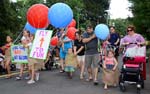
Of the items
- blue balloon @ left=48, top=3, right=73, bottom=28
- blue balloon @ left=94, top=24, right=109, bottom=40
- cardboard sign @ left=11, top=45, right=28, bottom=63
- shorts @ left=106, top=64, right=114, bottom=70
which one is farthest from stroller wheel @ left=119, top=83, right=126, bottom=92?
cardboard sign @ left=11, top=45, right=28, bottom=63

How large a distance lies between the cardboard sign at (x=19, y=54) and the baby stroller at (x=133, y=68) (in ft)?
12.7

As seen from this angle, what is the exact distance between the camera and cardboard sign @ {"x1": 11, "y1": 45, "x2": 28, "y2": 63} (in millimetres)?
12945

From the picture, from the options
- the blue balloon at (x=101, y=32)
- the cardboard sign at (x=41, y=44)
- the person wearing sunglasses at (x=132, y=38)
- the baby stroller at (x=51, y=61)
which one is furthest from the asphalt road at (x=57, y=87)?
the baby stroller at (x=51, y=61)

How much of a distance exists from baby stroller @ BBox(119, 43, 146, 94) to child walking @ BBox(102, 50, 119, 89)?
19.6 inches

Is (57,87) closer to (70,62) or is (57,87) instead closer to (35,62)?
(35,62)

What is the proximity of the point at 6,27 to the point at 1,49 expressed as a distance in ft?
29.4

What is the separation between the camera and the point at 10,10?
23.2 m


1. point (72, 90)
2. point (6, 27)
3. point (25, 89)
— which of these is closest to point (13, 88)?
point (25, 89)

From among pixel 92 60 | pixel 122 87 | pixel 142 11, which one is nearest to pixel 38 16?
pixel 92 60

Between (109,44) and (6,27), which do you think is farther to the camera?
(6,27)

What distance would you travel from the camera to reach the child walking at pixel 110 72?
36.5 ft

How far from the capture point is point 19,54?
13086 millimetres

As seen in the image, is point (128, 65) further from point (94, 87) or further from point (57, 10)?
point (57, 10)

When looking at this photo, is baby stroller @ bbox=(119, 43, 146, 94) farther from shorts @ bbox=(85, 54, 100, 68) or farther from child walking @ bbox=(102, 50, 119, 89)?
shorts @ bbox=(85, 54, 100, 68)
